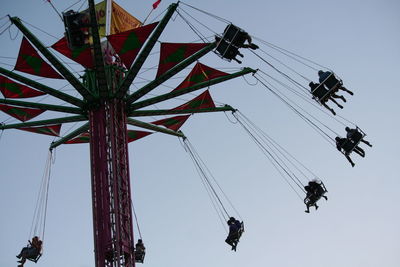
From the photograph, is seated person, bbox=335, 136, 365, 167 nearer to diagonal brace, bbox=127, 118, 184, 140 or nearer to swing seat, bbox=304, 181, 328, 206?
swing seat, bbox=304, 181, 328, 206

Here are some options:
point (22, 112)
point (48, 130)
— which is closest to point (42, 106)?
point (22, 112)

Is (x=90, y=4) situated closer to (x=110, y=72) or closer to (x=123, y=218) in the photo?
(x=110, y=72)

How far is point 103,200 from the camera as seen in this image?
16062 mm

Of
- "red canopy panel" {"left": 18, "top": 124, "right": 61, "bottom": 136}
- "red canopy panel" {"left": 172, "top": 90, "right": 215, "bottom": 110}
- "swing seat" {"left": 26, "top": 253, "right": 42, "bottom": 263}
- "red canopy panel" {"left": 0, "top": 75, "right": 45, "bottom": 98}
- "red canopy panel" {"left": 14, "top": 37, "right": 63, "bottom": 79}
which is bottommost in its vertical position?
"swing seat" {"left": 26, "top": 253, "right": 42, "bottom": 263}


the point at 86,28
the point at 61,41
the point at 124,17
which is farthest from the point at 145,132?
the point at 86,28

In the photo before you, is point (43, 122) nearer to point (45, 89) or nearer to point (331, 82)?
point (45, 89)

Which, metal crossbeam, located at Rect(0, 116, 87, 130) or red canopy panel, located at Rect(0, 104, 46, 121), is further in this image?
red canopy panel, located at Rect(0, 104, 46, 121)

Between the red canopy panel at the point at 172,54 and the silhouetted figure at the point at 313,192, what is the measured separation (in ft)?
17.4

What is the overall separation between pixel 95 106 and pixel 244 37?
4.70 metres

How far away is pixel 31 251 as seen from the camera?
59.6ft

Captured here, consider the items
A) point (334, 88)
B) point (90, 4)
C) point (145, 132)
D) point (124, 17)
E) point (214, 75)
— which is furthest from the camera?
point (145, 132)

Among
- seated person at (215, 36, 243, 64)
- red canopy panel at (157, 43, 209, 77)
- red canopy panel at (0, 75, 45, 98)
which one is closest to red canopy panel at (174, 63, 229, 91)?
red canopy panel at (157, 43, 209, 77)

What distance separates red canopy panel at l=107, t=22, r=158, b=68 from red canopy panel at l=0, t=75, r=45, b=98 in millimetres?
3257

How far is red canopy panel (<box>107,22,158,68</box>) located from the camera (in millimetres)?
16953
